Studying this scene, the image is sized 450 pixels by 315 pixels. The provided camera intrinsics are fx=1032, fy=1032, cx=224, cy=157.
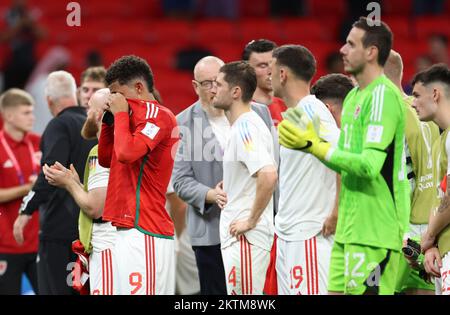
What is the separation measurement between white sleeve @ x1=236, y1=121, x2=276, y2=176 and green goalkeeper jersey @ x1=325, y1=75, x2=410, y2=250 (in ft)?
3.37

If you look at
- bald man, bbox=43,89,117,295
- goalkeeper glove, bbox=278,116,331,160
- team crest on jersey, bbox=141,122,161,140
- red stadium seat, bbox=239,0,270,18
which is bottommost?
bald man, bbox=43,89,117,295

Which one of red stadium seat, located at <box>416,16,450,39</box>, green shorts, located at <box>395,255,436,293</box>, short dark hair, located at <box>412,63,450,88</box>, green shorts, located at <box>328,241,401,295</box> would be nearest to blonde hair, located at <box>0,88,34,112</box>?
green shorts, located at <box>395,255,436,293</box>

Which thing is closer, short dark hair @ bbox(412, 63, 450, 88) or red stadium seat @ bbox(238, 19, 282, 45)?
short dark hair @ bbox(412, 63, 450, 88)

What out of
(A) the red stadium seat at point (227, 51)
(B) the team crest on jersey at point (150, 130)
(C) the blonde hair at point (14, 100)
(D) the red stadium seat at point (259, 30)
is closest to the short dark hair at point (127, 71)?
(B) the team crest on jersey at point (150, 130)

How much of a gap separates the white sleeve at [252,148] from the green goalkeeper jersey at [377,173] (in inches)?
40.5

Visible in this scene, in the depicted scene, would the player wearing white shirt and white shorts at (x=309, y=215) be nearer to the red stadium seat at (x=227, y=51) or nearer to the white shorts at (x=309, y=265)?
the white shorts at (x=309, y=265)

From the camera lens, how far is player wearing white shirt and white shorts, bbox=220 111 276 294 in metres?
6.36

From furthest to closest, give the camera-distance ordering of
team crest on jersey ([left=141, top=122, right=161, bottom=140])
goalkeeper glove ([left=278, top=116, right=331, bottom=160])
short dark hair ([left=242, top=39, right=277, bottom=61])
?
short dark hair ([left=242, top=39, right=277, bottom=61])
team crest on jersey ([left=141, top=122, right=161, bottom=140])
goalkeeper glove ([left=278, top=116, right=331, bottom=160])

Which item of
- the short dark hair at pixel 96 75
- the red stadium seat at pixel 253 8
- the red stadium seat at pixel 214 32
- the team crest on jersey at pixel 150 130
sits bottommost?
the team crest on jersey at pixel 150 130

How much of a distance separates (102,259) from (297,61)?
1664 millimetres

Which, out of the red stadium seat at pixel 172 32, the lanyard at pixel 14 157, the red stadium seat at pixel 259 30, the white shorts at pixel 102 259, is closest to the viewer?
the white shorts at pixel 102 259

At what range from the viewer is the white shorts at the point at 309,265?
237 inches

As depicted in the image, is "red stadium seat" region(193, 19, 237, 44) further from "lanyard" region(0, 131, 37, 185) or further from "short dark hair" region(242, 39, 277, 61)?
"short dark hair" region(242, 39, 277, 61)

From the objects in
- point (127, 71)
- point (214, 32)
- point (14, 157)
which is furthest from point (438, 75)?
point (214, 32)
